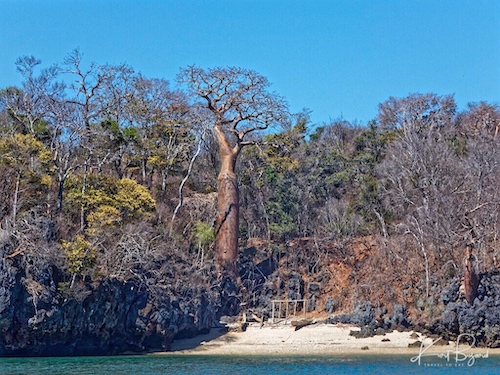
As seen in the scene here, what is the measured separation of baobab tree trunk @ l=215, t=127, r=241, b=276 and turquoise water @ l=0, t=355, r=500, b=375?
9.32 metres

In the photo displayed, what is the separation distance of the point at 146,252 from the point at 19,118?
10507mm

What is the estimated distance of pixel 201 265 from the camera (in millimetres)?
38250

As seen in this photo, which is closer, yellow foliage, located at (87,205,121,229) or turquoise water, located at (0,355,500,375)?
turquoise water, located at (0,355,500,375)

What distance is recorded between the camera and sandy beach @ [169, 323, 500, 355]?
33469 millimetres

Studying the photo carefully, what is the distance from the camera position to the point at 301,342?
115 ft

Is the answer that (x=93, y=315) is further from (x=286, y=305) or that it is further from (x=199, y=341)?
(x=286, y=305)

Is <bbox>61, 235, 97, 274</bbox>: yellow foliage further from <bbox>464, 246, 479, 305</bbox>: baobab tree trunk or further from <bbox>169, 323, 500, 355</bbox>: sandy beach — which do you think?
<bbox>464, 246, 479, 305</bbox>: baobab tree trunk

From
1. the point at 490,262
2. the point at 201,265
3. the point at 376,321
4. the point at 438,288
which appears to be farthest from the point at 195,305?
the point at 490,262

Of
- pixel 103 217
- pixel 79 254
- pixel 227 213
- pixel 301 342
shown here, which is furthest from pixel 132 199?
pixel 301 342

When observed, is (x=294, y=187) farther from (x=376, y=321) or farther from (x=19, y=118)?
(x=19, y=118)
